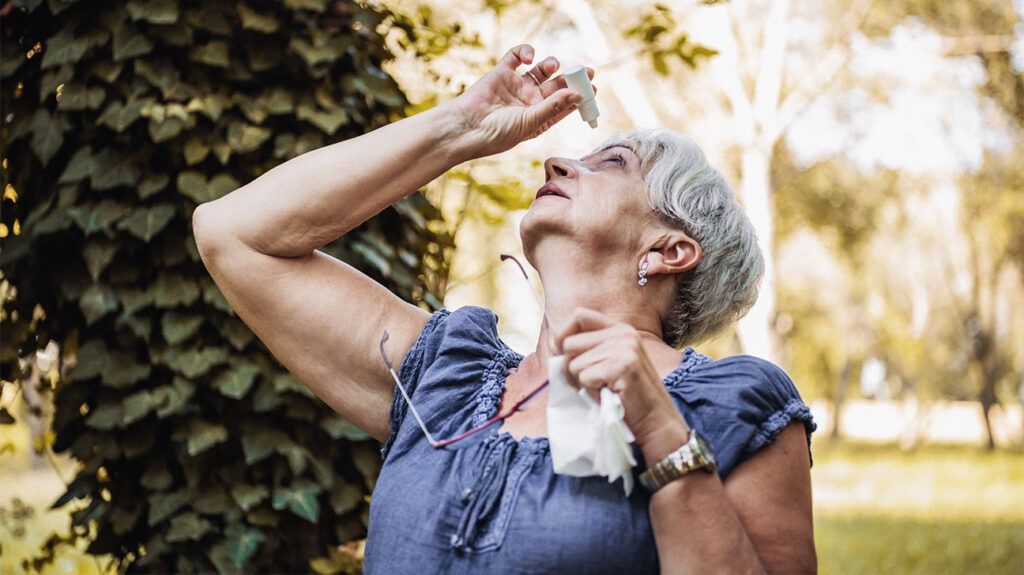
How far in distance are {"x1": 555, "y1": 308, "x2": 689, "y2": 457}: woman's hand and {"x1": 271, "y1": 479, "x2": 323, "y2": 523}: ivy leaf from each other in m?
1.31

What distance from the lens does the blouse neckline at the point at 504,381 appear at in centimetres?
166

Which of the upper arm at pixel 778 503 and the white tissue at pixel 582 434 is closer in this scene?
the white tissue at pixel 582 434

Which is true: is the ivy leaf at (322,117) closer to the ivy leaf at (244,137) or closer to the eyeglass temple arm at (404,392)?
the ivy leaf at (244,137)

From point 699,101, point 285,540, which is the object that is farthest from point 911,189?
point 285,540

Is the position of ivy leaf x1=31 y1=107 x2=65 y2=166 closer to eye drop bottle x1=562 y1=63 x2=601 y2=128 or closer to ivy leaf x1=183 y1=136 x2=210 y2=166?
ivy leaf x1=183 y1=136 x2=210 y2=166

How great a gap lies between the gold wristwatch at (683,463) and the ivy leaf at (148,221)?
1.57m

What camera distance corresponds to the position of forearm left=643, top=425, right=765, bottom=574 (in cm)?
142

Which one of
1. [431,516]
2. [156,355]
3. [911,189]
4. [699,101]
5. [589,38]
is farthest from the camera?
[911,189]

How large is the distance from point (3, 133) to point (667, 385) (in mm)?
2028

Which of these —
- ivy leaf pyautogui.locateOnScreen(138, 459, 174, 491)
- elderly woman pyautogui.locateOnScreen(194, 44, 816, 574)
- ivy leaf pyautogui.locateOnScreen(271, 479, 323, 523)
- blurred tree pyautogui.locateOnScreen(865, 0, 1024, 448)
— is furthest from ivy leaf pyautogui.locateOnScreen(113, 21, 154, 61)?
blurred tree pyautogui.locateOnScreen(865, 0, 1024, 448)

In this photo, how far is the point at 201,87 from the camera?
100 inches

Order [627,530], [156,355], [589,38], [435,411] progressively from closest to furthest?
[627,530]
[435,411]
[156,355]
[589,38]

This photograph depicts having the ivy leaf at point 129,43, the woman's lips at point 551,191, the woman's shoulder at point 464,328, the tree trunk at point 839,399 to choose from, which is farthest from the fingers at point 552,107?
the tree trunk at point 839,399

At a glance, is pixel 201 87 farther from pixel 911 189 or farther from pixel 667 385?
pixel 911 189
